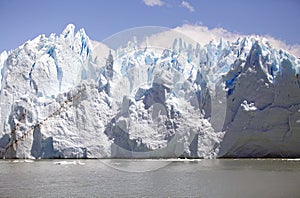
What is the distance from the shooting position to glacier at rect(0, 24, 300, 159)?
62.0ft

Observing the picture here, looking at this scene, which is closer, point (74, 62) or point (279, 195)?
point (279, 195)

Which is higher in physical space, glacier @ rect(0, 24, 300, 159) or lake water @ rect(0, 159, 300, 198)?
glacier @ rect(0, 24, 300, 159)

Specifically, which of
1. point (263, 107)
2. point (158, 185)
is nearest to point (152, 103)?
point (263, 107)

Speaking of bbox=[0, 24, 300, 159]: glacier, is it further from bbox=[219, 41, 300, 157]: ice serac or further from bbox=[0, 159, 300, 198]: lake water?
bbox=[0, 159, 300, 198]: lake water

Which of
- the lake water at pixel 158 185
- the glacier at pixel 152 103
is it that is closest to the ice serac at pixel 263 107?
the glacier at pixel 152 103

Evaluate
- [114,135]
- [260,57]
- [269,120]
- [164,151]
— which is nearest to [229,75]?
[260,57]

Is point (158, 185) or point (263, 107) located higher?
point (263, 107)

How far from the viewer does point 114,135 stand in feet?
67.4

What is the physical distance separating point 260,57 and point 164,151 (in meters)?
6.75

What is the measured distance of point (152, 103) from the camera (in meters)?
20.9

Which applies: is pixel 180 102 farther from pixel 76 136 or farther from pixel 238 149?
pixel 76 136

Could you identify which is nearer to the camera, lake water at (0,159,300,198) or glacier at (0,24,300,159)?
lake water at (0,159,300,198)

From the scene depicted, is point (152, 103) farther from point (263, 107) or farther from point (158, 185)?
point (158, 185)

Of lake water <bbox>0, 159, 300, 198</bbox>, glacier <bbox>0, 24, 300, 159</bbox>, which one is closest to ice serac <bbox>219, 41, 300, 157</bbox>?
glacier <bbox>0, 24, 300, 159</bbox>
